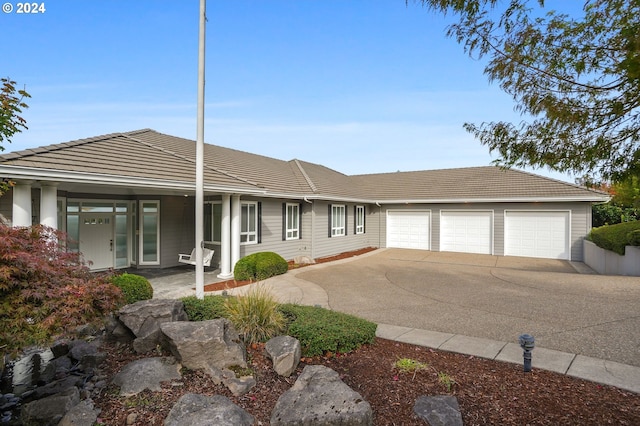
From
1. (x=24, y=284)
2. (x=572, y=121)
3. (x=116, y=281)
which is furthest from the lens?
(x=116, y=281)

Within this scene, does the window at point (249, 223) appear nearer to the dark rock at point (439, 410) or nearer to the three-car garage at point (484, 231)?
the three-car garage at point (484, 231)

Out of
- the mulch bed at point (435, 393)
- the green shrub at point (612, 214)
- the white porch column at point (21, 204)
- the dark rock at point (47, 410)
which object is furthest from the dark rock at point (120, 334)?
the green shrub at point (612, 214)

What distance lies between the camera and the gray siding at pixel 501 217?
1611 centimetres

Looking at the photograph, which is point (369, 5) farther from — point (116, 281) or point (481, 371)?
point (116, 281)

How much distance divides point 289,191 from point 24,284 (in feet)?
38.3

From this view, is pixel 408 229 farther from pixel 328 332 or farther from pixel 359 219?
pixel 328 332

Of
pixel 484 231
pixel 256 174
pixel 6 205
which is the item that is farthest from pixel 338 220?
pixel 6 205

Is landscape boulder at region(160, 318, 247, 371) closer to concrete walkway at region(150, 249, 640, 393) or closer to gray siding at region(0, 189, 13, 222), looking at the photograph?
concrete walkway at region(150, 249, 640, 393)

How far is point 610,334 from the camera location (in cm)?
618

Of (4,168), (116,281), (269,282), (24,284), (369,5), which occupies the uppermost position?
(369,5)

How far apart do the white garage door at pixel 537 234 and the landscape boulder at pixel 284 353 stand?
52.9 ft

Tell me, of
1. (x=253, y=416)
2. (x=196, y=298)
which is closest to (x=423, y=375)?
(x=253, y=416)

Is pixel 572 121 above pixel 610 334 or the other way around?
above

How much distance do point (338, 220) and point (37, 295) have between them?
50.9ft
